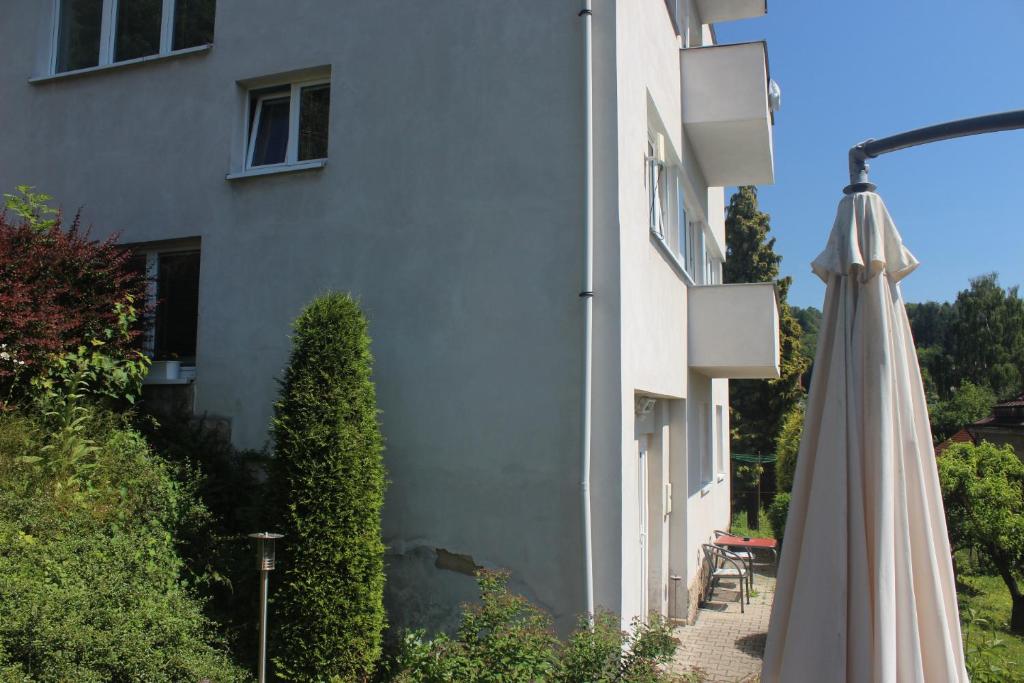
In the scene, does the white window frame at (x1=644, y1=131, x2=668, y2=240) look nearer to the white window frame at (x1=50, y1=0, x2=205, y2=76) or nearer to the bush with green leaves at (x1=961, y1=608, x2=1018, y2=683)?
the bush with green leaves at (x1=961, y1=608, x2=1018, y2=683)

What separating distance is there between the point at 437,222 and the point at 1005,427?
29603 mm

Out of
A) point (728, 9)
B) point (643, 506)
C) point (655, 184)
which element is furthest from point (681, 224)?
point (728, 9)

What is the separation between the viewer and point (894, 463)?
3.77 meters

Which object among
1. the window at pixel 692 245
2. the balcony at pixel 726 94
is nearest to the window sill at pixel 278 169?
the balcony at pixel 726 94

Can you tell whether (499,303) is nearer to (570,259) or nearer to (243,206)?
(570,259)

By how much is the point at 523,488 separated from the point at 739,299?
16.4ft

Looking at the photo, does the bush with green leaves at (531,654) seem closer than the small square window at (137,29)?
Yes

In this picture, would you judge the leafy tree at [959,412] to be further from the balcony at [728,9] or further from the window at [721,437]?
the balcony at [728,9]

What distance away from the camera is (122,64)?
8992mm

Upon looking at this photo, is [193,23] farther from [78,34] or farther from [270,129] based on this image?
[78,34]

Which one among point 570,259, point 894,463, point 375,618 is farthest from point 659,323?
point 894,463

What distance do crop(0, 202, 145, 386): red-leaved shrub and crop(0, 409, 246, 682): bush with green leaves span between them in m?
0.61

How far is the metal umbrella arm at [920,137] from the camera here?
3.99 m

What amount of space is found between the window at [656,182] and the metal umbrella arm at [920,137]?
388 cm
